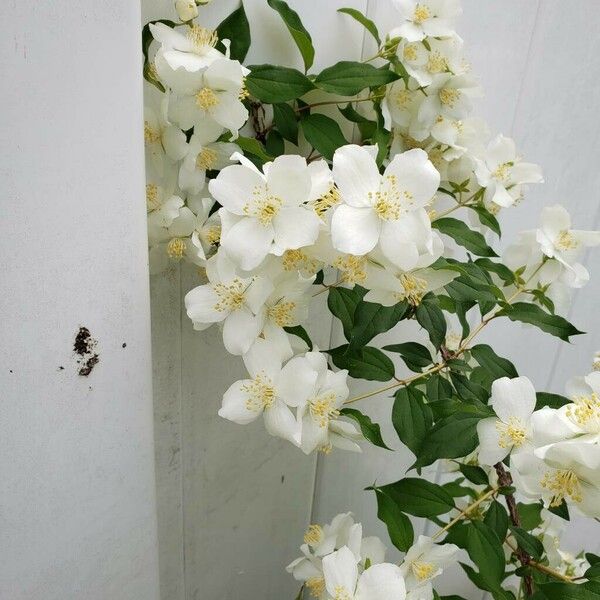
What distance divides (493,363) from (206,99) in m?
0.37

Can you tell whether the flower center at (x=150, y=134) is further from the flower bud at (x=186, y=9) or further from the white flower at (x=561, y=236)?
the white flower at (x=561, y=236)

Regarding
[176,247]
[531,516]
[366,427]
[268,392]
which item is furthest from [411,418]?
[531,516]

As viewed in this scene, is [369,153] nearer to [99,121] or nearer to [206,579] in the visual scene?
[99,121]

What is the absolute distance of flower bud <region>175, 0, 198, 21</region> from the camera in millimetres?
552

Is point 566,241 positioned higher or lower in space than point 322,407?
higher

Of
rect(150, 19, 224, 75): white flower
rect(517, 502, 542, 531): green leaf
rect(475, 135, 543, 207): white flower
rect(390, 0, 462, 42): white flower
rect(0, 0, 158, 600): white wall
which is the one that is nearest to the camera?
rect(0, 0, 158, 600): white wall

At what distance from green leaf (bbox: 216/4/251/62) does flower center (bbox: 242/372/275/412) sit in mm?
281

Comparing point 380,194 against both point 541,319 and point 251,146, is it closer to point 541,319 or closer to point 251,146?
point 251,146

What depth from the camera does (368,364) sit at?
2.31 ft

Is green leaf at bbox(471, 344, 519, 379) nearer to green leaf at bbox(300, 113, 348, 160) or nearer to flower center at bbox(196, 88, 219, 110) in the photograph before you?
green leaf at bbox(300, 113, 348, 160)

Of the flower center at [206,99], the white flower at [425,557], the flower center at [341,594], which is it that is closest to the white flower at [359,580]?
the flower center at [341,594]

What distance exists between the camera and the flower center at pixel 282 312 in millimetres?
601

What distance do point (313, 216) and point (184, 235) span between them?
17 cm

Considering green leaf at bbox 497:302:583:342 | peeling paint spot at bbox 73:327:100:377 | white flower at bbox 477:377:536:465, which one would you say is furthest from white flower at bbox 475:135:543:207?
peeling paint spot at bbox 73:327:100:377
